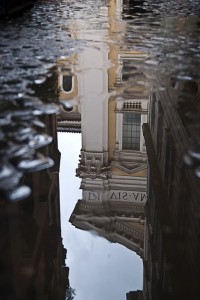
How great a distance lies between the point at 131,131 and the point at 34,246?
10.7 ft

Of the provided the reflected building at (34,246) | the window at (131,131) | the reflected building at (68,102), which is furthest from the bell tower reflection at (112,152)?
the reflected building at (34,246)

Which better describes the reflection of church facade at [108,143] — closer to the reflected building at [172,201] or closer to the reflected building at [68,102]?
the reflected building at [68,102]

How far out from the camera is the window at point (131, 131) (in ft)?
20.0

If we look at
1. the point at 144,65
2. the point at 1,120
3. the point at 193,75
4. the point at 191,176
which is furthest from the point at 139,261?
the point at 144,65

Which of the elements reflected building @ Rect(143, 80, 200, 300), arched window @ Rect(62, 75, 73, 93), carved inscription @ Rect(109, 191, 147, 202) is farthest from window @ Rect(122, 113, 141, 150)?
carved inscription @ Rect(109, 191, 147, 202)

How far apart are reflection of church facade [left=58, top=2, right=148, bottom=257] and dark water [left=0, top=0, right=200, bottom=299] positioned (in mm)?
15

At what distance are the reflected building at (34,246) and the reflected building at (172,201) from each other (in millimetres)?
566

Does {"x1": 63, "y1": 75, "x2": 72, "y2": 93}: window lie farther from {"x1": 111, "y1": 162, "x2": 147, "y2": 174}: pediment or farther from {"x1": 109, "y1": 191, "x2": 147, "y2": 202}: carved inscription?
{"x1": 109, "y1": 191, "x2": 147, "y2": 202}: carved inscription

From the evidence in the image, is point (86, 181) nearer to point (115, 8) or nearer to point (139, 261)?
point (139, 261)

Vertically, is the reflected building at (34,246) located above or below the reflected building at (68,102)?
above

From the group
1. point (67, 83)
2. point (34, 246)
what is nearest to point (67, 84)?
point (67, 83)

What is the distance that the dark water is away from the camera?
325 cm

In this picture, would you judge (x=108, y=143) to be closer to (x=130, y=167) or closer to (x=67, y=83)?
(x=130, y=167)

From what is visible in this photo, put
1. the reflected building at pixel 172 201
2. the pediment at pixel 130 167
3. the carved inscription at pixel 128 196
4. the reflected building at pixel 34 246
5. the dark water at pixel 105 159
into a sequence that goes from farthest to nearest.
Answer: the pediment at pixel 130 167, the carved inscription at pixel 128 196, the dark water at pixel 105 159, the reflected building at pixel 172 201, the reflected building at pixel 34 246
